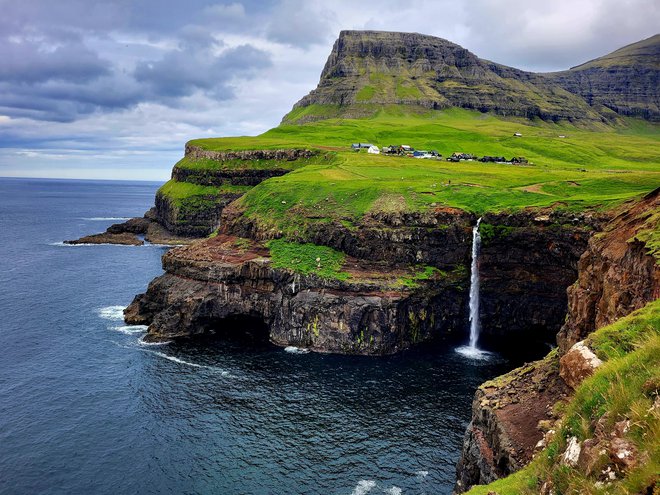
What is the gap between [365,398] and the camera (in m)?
62.6

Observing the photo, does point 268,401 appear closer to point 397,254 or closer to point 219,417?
point 219,417

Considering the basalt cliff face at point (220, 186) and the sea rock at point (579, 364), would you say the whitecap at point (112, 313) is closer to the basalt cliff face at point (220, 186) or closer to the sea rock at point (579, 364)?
the basalt cliff face at point (220, 186)

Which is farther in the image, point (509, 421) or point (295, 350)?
point (295, 350)

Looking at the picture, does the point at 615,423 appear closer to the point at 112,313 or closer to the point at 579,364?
the point at 579,364

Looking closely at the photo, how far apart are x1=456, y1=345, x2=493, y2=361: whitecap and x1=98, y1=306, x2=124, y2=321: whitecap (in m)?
63.5

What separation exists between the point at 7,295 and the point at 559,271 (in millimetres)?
110967

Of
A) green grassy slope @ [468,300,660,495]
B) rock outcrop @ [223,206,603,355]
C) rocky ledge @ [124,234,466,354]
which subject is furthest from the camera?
rock outcrop @ [223,206,603,355]

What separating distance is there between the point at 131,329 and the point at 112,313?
10.9 metres

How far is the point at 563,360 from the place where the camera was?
27125 mm

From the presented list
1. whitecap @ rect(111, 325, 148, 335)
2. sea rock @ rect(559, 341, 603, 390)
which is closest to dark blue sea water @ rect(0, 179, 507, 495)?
whitecap @ rect(111, 325, 148, 335)

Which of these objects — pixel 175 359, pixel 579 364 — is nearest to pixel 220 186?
pixel 175 359

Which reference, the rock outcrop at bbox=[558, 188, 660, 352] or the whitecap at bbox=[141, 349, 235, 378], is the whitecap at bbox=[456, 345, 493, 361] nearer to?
the rock outcrop at bbox=[558, 188, 660, 352]

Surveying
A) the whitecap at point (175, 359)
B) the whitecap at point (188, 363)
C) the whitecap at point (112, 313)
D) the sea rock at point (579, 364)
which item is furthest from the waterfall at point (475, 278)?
A: the whitecap at point (112, 313)

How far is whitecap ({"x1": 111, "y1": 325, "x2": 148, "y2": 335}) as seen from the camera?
87.3 meters
